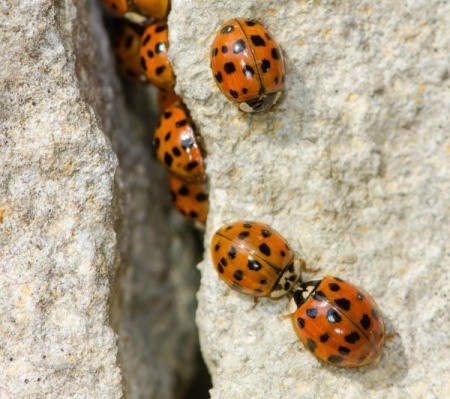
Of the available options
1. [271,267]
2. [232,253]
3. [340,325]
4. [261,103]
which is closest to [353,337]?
[340,325]

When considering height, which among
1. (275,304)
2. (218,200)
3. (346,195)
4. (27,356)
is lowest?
(27,356)

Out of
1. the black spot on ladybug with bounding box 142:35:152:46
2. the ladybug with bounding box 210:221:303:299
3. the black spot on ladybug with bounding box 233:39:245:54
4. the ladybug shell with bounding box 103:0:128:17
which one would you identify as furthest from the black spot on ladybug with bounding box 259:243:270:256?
the ladybug shell with bounding box 103:0:128:17

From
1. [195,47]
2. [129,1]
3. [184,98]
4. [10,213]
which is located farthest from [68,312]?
[129,1]

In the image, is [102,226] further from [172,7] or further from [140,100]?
[140,100]

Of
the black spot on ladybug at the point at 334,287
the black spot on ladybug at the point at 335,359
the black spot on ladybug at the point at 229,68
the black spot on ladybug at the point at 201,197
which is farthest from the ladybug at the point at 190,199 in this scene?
the black spot on ladybug at the point at 335,359

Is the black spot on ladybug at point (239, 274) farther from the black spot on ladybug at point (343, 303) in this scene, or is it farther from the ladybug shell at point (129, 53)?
the ladybug shell at point (129, 53)

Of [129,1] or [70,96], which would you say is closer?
[70,96]
